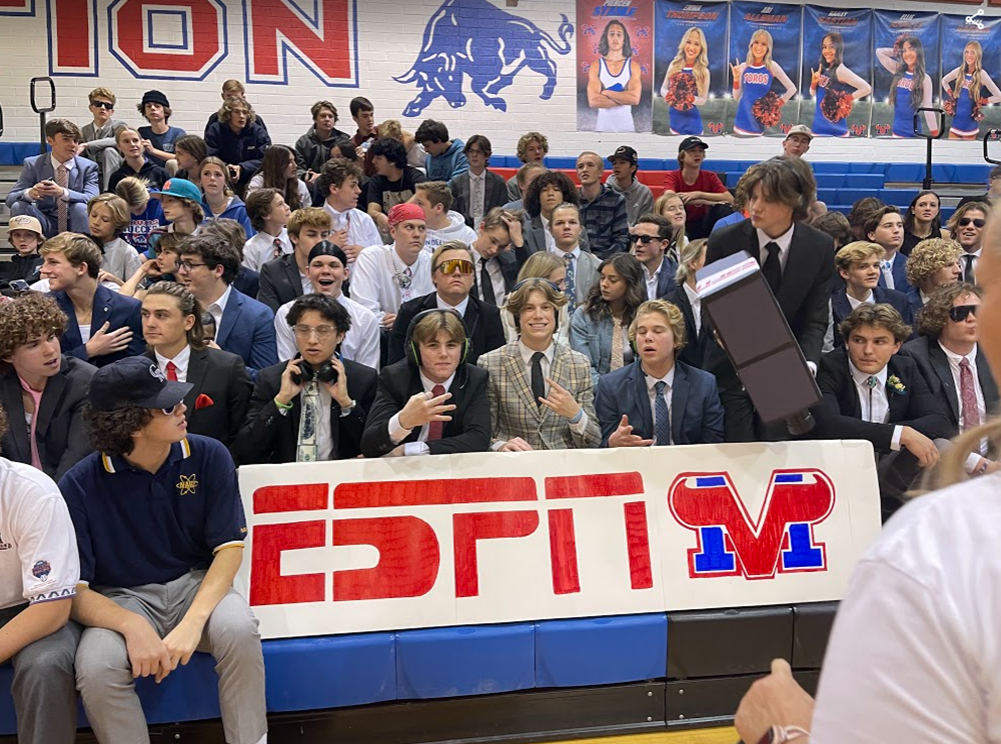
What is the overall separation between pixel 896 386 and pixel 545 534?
169 centimetres

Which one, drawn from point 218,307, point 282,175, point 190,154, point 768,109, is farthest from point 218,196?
point 768,109

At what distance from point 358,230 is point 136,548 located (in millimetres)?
3603

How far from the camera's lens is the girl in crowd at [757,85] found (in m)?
11.0

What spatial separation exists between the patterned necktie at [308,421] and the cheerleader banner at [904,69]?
31.6 feet

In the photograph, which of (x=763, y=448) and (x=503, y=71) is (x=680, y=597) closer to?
(x=763, y=448)

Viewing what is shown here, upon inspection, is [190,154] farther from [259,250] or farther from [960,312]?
[960,312]

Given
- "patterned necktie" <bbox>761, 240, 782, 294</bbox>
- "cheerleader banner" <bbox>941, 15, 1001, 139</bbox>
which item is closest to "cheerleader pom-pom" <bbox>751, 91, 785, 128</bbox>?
"cheerleader banner" <bbox>941, 15, 1001, 139</bbox>

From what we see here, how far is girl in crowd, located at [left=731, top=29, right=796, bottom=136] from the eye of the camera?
11.0 metres

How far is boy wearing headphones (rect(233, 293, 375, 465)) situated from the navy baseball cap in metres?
0.84

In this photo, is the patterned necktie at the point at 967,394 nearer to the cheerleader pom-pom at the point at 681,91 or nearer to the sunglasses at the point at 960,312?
the sunglasses at the point at 960,312

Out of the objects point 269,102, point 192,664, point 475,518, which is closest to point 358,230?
point 475,518

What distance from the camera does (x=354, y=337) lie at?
4516mm

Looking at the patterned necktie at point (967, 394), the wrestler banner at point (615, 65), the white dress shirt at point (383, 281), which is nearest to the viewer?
the patterned necktie at point (967, 394)

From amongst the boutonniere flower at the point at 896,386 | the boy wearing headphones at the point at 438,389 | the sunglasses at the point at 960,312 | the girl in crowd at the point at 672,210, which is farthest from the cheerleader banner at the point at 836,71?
the boy wearing headphones at the point at 438,389
